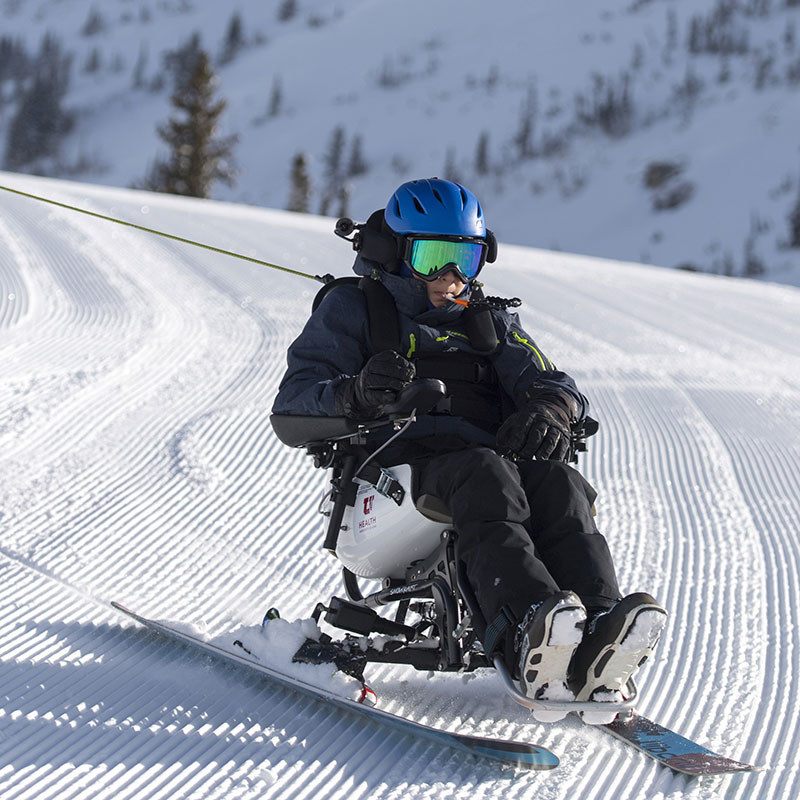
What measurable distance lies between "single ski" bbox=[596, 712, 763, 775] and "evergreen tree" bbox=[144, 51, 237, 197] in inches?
1294

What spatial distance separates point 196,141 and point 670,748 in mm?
33764

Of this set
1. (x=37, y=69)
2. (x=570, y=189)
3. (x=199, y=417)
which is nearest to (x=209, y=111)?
(x=570, y=189)

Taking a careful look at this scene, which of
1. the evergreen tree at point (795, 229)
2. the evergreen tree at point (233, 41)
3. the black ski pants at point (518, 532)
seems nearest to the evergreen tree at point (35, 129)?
the evergreen tree at point (233, 41)

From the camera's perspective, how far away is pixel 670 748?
2.37 metres

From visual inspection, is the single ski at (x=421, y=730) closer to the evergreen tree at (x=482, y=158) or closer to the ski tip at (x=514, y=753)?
the ski tip at (x=514, y=753)

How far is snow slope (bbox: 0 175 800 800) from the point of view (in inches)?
88.1

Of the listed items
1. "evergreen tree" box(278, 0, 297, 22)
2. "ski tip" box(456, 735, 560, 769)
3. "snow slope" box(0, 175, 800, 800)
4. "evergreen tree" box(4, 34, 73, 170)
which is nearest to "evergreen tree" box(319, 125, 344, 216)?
"evergreen tree" box(4, 34, 73, 170)

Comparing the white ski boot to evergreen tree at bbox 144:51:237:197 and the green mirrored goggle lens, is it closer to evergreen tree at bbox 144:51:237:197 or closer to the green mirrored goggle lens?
the green mirrored goggle lens

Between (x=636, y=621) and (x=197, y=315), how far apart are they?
5649mm

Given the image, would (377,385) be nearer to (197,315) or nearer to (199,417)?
(199,417)

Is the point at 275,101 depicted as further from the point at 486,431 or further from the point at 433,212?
the point at 486,431

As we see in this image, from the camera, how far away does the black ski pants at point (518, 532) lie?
2.21 meters

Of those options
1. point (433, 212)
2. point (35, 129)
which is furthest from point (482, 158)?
point (433, 212)

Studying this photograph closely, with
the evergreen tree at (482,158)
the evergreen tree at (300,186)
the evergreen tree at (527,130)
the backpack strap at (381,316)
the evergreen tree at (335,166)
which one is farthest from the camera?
the evergreen tree at (335,166)
